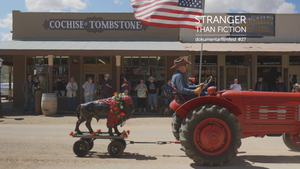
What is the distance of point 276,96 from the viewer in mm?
4852

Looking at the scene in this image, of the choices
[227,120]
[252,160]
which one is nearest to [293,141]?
[252,160]

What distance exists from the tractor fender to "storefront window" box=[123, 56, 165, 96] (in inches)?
433

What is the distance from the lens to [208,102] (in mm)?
4609

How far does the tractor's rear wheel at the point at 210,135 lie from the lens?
4375 mm

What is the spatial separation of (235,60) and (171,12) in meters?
8.09

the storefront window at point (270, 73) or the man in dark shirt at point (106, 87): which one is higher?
the storefront window at point (270, 73)

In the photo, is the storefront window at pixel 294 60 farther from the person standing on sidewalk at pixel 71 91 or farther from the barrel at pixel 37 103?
the barrel at pixel 37 103

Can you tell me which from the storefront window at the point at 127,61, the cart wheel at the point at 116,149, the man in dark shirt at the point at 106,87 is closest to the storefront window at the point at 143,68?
the storefront window at the point at 127,61

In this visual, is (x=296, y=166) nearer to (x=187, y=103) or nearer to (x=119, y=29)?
(x=187, y=103)

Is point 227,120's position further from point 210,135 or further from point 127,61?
point 127,61

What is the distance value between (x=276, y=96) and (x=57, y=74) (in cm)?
1349

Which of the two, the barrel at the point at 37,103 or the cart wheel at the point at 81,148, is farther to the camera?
the barrel at the point at 37,103

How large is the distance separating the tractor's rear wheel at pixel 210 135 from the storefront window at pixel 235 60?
13000 mm

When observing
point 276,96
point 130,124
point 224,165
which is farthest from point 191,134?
point 130,124
